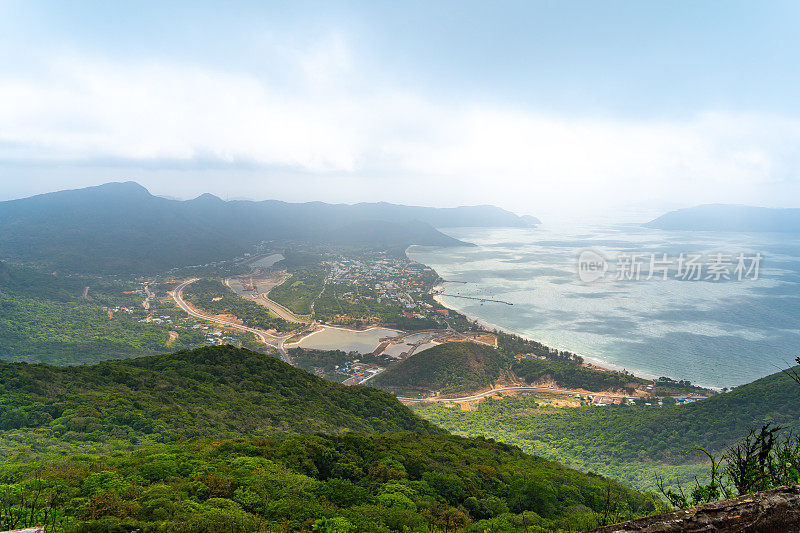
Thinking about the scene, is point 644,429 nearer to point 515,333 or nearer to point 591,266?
point 515,333

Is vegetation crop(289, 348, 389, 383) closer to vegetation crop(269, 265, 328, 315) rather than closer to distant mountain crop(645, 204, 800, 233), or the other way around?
vegetation crop(269, 265, 328, 315)

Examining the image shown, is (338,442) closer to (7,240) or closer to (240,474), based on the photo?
(240,474)

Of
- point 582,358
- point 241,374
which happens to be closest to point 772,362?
point 582,358

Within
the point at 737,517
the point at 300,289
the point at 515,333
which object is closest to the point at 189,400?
the point at 737,517

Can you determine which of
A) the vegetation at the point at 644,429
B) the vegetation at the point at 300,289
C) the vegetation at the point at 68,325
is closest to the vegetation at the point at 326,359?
the vegetation at the point at 644,429

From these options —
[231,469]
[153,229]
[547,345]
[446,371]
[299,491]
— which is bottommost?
[446,371]

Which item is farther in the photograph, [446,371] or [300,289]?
[300,289]

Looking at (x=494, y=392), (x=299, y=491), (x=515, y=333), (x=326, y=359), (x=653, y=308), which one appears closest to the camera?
(x=299, y=491)

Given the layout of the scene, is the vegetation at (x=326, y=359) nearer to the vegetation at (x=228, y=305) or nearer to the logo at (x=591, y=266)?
the vegetation at (x=228, y=305)
